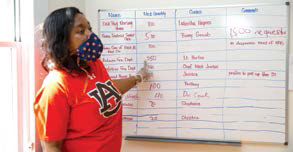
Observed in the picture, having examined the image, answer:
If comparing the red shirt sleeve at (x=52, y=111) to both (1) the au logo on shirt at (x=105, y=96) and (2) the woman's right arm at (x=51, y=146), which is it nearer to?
(2) the woman's right arm at (x=51, y=146)

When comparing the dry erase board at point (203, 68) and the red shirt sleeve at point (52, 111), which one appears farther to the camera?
the dry erase board at point (203, 68)

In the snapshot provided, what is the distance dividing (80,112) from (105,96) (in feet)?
0.46

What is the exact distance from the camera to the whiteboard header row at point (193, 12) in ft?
5.27

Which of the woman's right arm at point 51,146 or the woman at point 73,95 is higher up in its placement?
the woman at point 73,95

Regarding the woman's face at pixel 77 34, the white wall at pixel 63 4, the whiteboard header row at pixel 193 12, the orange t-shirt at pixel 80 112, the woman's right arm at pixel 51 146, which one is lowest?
the woman's right arm at pixel 51 146

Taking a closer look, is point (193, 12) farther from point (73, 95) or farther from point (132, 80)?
point (73, 95)

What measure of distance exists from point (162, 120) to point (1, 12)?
3.73 ft

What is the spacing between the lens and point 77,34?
1145mm

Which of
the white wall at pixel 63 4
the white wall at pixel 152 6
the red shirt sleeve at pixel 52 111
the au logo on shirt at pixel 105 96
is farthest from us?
the white wall at pixel 152 6

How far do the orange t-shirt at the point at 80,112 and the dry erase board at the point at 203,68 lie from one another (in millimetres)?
497

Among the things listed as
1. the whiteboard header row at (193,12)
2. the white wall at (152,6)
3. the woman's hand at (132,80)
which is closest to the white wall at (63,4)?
the white wall at (152,6)

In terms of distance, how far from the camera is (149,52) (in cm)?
178

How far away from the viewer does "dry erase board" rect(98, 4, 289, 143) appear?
5.33ft

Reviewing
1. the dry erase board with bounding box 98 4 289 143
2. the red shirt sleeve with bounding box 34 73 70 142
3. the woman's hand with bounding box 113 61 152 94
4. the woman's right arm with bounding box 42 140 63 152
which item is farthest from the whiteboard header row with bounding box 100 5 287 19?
the woman's right arm with bounding box 42 140 63 152
